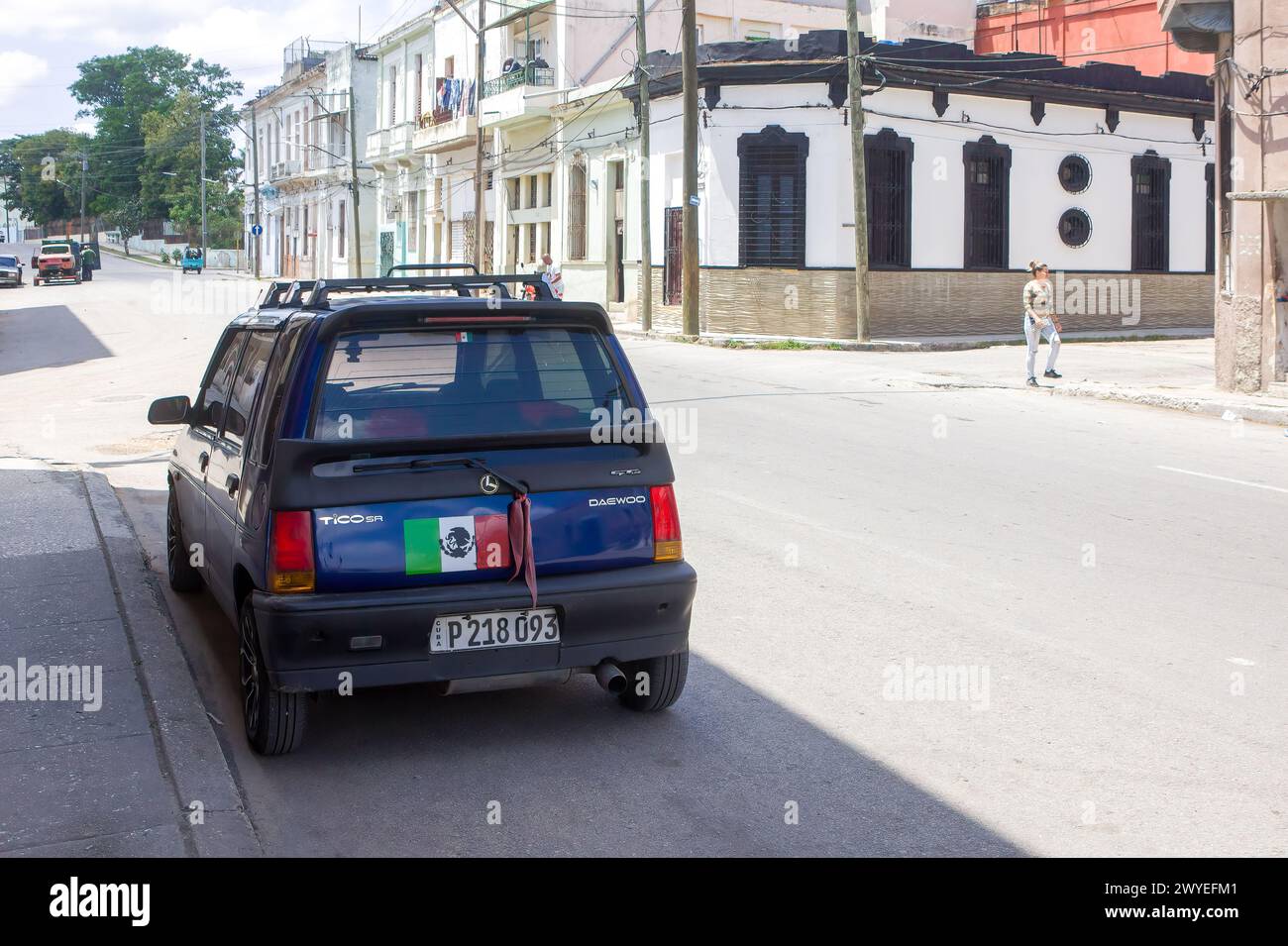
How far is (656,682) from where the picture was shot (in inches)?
213

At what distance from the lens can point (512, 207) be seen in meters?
44.5

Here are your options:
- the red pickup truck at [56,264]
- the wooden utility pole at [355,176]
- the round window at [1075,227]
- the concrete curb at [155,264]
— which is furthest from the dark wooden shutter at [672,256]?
the concrete curb at [155,264]

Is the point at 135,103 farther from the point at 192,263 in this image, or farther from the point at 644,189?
the point at 644,189

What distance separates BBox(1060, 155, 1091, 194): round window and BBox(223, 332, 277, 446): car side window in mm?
30290

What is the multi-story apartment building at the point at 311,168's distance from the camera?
61344mm

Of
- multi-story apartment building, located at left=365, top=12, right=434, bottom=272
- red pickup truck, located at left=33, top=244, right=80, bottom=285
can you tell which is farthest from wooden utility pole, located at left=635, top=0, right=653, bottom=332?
red pickup truck, located at left=33, top=244, right=80, bottom=285

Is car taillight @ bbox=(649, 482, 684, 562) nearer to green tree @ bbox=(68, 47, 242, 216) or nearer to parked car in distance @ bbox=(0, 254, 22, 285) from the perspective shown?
parked car in distance @ bbox=(0, 254, 22, 285)

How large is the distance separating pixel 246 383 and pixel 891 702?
305 centimetres

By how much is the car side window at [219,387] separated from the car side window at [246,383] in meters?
0.15

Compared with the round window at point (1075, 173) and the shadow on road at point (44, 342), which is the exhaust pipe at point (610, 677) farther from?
the round window at point (1075, 173)

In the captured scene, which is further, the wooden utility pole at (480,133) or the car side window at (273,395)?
the wooden utility pole at (480,133)

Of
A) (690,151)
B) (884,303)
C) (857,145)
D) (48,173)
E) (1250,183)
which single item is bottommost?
(884,303)

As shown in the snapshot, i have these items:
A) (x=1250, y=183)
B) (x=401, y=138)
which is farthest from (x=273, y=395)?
(x=401, y=138)
